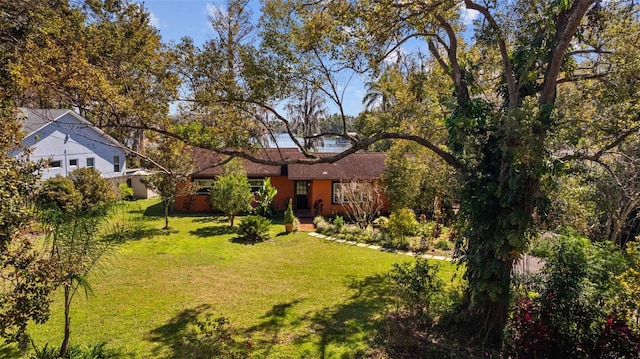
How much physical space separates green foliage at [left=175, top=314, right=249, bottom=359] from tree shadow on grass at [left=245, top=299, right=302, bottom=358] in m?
0.34

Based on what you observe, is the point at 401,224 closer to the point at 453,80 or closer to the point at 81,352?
the point at 453,80

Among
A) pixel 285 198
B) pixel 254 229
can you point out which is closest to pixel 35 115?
pixel 254 229

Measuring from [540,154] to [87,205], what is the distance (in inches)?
301

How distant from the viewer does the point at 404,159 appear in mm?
15523

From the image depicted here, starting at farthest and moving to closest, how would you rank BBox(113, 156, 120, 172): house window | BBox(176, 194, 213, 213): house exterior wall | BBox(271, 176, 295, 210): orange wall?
BBox(113, 156, 120, 172): house window
BBox(271, 176, 295, 210): orange wall
BBox(176, 194, 213, 213): house exterior wall

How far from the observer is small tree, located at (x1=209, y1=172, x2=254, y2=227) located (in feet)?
53.0

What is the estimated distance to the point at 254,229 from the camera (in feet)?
48.2

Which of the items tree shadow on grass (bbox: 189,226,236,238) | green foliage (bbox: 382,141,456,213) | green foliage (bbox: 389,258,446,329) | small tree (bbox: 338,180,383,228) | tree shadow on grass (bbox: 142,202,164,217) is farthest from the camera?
tree shadow on grass (bbox: 142,202,164,217)

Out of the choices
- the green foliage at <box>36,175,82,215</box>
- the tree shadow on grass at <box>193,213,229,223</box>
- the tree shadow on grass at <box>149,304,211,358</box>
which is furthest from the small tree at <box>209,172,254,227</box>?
the green foliage at <box>36,175,82,215</box>

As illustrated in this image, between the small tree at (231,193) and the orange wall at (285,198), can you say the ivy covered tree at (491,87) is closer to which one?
the small tree at (231,193)

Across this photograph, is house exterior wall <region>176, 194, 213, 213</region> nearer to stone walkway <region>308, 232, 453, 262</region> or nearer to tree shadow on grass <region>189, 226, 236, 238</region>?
tree shadow on grass <region>189, 226, 236, 238</region>

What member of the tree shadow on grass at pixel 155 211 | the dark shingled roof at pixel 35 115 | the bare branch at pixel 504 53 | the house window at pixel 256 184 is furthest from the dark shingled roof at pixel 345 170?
the bare branch at pixel 504 53

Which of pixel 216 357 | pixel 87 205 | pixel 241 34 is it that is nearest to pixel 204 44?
pixel 241 34

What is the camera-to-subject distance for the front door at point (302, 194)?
21469 millimetres
